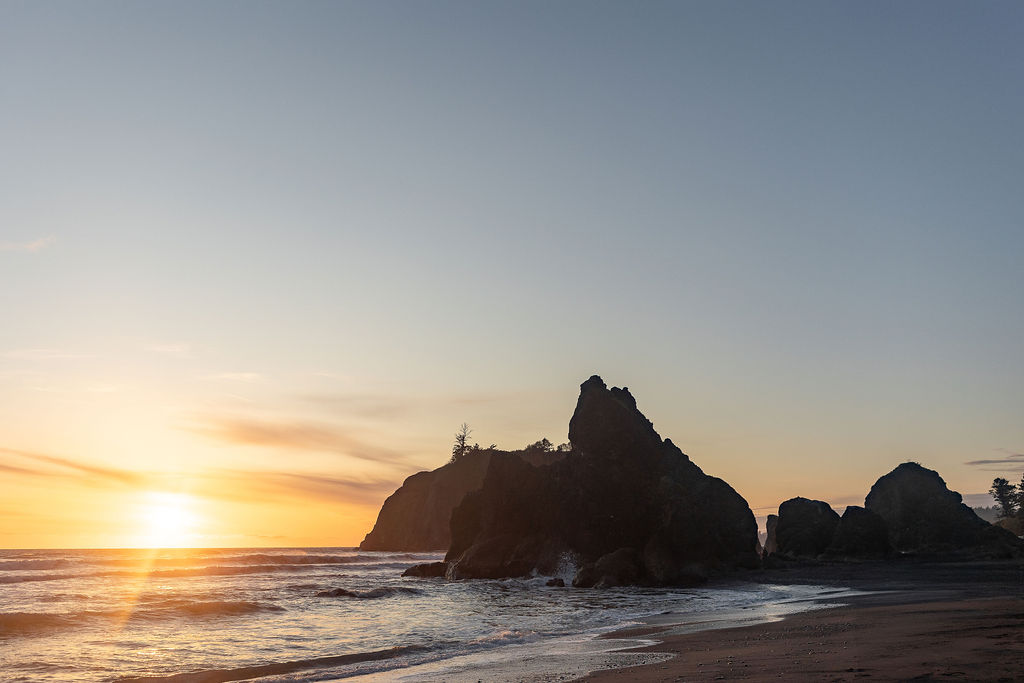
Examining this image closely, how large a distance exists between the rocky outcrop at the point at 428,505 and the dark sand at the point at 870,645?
12437 cm

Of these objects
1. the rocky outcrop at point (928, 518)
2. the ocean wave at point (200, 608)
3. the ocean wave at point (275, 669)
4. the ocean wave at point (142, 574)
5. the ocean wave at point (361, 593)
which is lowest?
the ocean wave at point (142, 574)

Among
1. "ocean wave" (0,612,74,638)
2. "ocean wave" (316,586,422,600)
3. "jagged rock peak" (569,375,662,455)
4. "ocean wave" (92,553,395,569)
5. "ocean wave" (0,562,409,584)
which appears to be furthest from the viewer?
"ocean wave" (92,553,395,569)

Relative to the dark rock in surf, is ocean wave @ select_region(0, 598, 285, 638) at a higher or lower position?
higher

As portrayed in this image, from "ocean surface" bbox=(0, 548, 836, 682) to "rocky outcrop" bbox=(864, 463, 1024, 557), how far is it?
44.4 meters

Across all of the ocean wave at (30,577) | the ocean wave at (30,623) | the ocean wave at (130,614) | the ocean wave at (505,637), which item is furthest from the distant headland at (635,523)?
the ocean wave at (30,623)

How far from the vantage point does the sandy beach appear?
11785 millimetres

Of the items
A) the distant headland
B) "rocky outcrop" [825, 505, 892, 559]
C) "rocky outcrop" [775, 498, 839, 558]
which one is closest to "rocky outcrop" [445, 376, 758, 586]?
the distant headland

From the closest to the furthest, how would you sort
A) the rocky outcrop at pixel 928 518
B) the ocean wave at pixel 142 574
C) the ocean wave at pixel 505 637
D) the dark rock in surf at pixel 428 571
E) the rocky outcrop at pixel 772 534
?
the ocean wave at pixel 505 637
the ocean wave at pixel 142 574
the dark rock in surf at pixel 428 571
the rocky outcrop at pixel 928 518
the rocky outcrop at pixel 772 534

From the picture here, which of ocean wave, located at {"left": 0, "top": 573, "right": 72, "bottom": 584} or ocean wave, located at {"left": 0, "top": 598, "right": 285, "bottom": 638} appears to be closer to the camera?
ocean wave, located at {"left": 0, "top": 598, "right": 285, "bottom": 638}

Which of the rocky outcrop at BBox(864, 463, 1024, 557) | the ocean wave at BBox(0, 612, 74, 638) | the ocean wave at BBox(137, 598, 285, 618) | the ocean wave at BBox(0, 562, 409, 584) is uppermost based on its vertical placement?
the rocky outcrop at BBox(864, 463, 1024, 557)

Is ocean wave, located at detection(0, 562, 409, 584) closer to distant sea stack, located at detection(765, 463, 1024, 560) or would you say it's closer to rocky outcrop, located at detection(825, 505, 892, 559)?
distant sea stack, located at detection(765, 463, 1024, 560)

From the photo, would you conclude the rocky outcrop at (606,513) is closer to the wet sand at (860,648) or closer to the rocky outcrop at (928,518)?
the rocky outcrop at (928,518)

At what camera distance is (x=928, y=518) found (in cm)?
8144

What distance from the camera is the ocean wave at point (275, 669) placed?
58.3 ft
